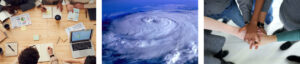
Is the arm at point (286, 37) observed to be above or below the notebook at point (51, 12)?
below

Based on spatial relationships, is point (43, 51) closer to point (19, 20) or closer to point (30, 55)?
point (30, 55)

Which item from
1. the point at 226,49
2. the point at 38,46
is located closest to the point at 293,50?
the point at 226,49

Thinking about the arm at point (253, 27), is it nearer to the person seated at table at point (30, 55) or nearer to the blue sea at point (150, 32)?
the blue sea at point (150, 32)

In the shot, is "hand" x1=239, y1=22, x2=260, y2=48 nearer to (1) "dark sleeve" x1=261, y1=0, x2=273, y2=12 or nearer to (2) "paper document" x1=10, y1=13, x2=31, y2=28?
(1) "dark sleeve" x1=261, y1=0, x2=273, y2=12

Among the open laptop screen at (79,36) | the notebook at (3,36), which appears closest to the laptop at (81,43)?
the open laptop screen at (79,36)

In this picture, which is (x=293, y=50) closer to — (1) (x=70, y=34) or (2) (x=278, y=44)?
(2) (x=278, y=44)

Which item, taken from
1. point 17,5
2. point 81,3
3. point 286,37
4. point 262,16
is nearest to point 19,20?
point 17,5

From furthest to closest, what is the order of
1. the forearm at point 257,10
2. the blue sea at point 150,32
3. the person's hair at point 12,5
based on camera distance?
the person's hair at point 12,5 < the forearm at point 257,10 < the blue sea at point 150,32
